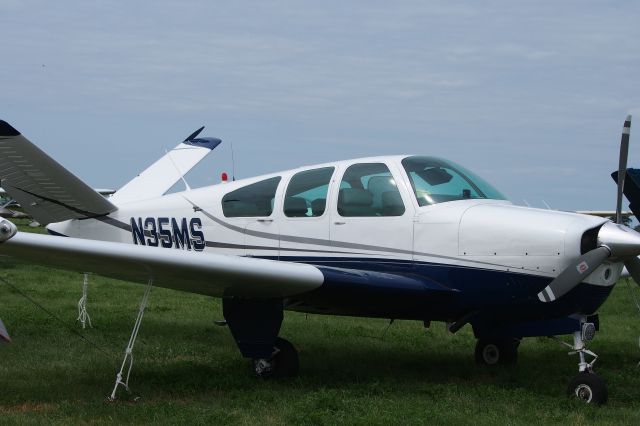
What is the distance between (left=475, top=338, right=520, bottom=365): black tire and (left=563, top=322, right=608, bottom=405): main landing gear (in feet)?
7.57

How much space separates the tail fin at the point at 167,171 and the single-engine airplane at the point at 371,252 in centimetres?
249

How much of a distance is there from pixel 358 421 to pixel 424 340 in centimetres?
558

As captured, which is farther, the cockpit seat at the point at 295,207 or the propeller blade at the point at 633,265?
the cockpit seat at the point at 295,207

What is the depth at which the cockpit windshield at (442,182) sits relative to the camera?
8133mm

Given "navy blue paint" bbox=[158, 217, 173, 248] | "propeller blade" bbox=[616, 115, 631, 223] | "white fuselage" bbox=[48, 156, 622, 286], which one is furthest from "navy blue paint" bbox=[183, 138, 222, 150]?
"propeller blade" bbox=[616, 115, 631, 223]

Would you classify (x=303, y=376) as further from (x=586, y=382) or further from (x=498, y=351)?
(x=586, y=382)

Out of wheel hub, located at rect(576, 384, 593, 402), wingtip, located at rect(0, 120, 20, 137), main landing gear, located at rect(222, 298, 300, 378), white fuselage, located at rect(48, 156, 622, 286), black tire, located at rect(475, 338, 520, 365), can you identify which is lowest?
black tire, located at rect(475, 338, 520, 365)

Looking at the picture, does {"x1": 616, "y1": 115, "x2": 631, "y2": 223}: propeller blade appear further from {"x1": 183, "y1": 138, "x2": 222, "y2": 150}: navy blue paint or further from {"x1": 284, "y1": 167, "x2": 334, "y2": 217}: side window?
{"x1": 183, "y1": 138, "x2": 222, "y2": 150}: navy blue paint

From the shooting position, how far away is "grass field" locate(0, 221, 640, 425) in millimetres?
6660

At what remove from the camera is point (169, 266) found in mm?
6957

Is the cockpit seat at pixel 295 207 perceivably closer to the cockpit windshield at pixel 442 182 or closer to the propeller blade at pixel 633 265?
the cockpit windshield at pixel 442 182

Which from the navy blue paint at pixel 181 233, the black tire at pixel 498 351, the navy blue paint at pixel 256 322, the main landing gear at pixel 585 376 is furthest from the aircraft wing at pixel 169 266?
the black tire at pixel 498 351

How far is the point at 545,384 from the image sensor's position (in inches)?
329

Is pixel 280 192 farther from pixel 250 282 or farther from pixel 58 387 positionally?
pixel 58 387
